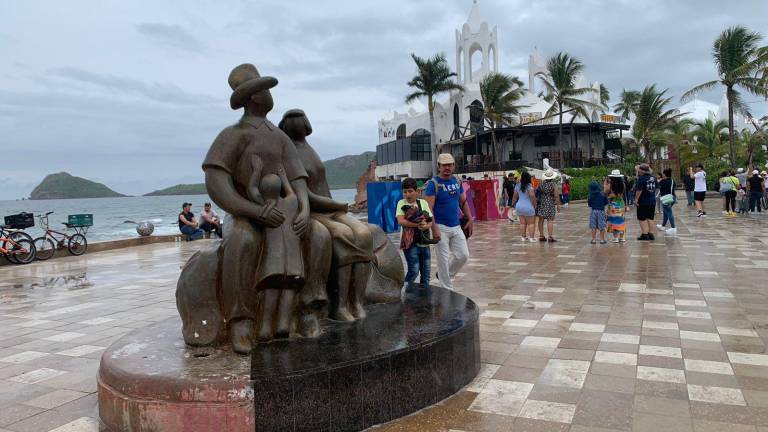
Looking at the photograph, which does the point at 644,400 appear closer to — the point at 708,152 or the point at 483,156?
the point at 483,156

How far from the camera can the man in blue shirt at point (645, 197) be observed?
38.3 ft

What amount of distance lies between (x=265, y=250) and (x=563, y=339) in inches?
114

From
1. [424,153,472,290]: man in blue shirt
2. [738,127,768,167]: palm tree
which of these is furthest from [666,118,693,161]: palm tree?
[424,153,472,290]: man in blue shirt

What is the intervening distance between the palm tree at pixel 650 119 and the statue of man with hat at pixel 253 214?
42.4 m

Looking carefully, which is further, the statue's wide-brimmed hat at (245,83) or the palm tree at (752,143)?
the palm tree at (752,143)

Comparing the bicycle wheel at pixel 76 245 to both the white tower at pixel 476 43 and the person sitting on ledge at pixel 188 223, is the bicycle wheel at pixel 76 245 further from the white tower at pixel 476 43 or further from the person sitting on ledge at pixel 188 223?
the white tower at pixel 476 43

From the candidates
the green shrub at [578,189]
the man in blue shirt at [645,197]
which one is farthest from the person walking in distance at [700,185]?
the green shrub at [578,189]

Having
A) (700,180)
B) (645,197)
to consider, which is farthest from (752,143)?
(645,197)

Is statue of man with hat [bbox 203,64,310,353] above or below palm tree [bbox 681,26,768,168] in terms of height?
below

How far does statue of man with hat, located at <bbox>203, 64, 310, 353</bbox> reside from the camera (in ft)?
12.0

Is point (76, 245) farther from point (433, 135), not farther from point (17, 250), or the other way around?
point (433, 135)

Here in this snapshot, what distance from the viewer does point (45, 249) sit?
45.1 ft

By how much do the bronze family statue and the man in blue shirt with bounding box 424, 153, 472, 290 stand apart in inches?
77.0

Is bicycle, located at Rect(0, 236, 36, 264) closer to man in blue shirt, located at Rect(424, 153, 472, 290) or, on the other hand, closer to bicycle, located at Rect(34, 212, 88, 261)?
bicycle, located at Rect(34, 212, 88, 261)
